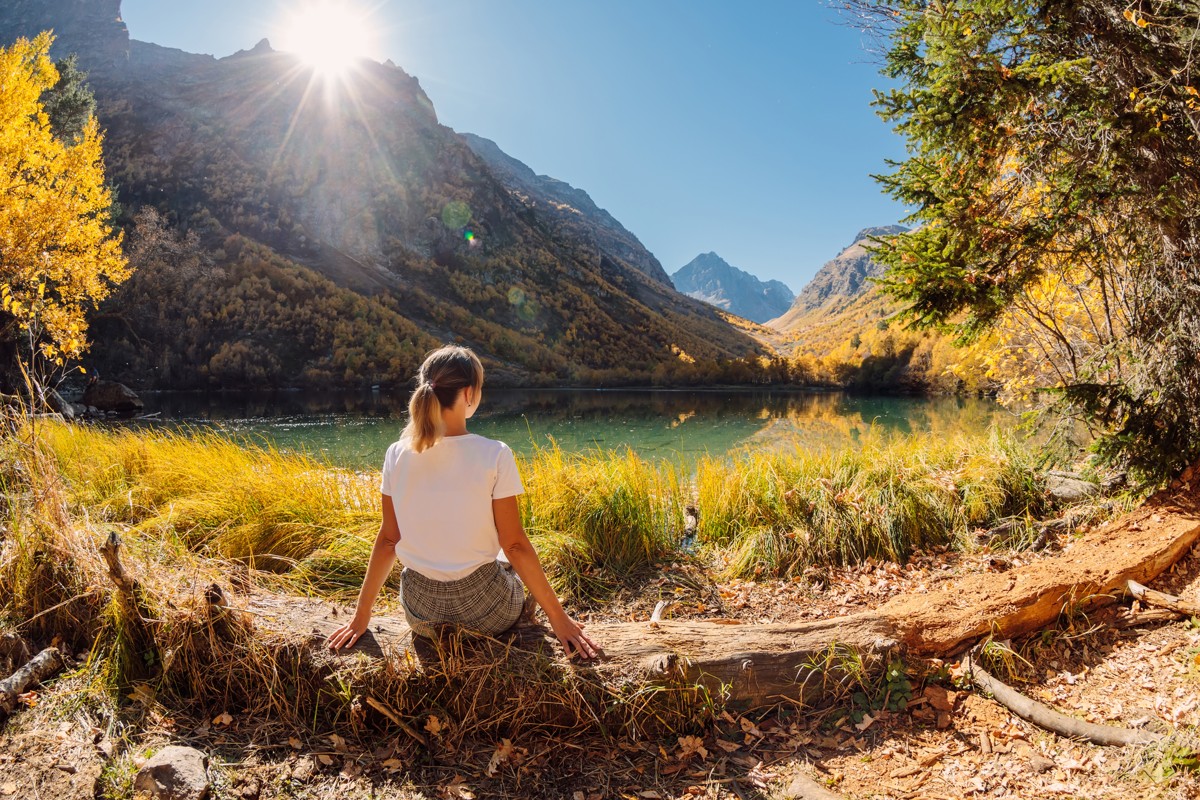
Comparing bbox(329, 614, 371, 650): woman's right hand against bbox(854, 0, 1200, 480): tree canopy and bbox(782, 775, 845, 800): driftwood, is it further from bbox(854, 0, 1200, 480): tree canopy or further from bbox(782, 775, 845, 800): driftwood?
bbox(854, 0, 1200, 480): tree canopy

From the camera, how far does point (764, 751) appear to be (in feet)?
Answer: 6.86

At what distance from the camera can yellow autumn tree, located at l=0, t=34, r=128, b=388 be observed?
7.84 m

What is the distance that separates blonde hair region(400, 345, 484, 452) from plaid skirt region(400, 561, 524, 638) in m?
0.60

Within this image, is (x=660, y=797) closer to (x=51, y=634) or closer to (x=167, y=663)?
(x=167, y=663)

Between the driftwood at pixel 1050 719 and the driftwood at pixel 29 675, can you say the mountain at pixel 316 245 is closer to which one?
the driftwood at pixel 29 675

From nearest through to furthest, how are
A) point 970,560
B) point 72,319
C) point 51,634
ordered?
point 51,634 → point 970,560 → point 72,319

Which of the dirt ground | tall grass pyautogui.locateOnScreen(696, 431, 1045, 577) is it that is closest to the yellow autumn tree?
the dirt ground

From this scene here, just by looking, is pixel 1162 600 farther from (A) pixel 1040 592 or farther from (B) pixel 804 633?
(B) pixel 804 633

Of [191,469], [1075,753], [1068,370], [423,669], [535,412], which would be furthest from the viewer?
[535,412]

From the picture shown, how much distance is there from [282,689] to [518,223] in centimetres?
10485

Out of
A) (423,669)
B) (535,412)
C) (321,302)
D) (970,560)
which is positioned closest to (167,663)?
(423,669)

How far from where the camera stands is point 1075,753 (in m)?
1.88

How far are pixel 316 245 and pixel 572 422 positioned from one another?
6106 cm

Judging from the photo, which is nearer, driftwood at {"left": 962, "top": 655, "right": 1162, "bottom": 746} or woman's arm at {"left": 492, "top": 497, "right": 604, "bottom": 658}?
driftwood at {"left": 962, "top": 655, "right": 1162, "bottom": 746}
